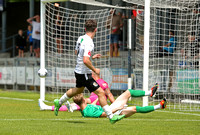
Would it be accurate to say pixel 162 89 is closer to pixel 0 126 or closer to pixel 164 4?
pixel 164 4

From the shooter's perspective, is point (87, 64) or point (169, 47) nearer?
point (87, 64)

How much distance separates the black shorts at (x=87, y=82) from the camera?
884cm

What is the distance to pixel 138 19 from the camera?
1477 cm

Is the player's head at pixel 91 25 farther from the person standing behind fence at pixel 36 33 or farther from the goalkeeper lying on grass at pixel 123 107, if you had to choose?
the person standing behind fence at pixel 36 33

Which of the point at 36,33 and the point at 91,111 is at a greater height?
the point at 36,33

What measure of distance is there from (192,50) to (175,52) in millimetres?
1128

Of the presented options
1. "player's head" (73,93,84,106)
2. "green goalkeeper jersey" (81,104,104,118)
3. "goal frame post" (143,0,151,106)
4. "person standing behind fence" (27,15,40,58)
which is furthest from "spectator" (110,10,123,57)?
"player's head" (73,93,84,106)

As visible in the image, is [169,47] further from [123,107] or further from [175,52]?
[123,107]

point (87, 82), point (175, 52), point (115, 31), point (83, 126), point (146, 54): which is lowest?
point (83, 126)

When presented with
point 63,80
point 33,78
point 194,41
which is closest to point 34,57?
point 33,78

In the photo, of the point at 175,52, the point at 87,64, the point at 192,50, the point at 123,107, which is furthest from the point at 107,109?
the point at 175,52

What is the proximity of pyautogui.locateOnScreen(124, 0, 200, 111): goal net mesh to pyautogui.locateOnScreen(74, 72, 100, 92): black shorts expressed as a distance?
525 cm

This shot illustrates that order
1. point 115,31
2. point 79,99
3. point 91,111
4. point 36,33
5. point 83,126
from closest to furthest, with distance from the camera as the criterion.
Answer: point 83,126, point 79,99, point 91,111, point 115,31, point 36,33

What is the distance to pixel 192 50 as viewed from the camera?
47.6 feet
